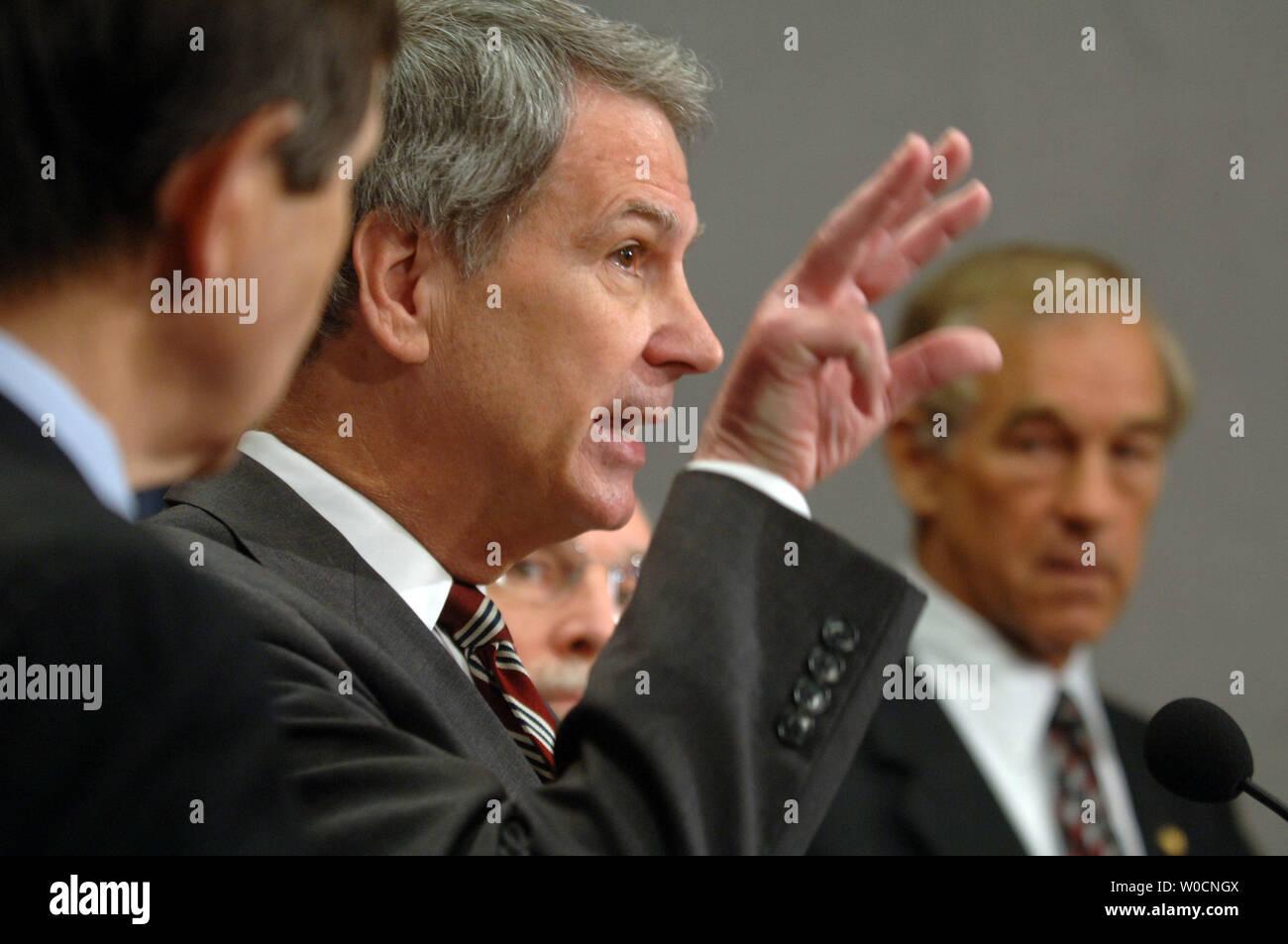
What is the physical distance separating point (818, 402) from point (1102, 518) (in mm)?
1632

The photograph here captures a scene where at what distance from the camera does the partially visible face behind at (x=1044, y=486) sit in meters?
2.65

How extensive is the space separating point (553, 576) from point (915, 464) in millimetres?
692

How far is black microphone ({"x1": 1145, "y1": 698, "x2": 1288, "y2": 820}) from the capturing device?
1.21 m

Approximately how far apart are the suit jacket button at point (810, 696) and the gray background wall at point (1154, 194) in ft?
5.06

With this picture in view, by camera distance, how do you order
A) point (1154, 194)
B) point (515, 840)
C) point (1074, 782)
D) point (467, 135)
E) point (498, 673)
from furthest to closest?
point (1154, 194) < point (1074, 782) < point (467, 135) < point (498, 673) < point (515, 840)

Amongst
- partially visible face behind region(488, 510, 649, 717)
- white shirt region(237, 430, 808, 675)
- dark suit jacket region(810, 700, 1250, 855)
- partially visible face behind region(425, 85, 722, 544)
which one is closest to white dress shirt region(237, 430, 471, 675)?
white shirt region(237, 430, 808, 675)

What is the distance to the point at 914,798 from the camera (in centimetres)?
230

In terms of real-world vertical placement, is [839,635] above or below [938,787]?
above

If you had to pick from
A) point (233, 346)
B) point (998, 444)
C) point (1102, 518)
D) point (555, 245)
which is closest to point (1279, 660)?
point (1102, 518)

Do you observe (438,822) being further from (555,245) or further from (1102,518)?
(1102,518)

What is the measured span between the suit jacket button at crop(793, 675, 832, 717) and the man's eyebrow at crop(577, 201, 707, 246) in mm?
578

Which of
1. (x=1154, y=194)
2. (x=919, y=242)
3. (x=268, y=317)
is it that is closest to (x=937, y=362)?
(x=919, y=242)
